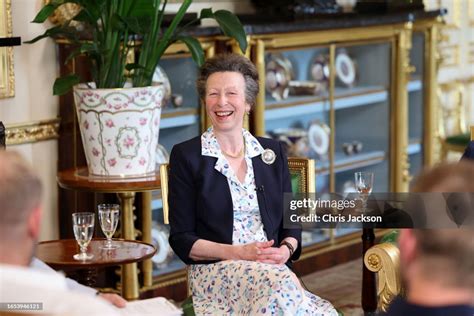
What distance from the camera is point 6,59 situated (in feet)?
14.7

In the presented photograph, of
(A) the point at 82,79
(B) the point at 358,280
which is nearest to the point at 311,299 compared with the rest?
(A) the point at 82,79

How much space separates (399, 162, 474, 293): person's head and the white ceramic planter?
2.77 metres

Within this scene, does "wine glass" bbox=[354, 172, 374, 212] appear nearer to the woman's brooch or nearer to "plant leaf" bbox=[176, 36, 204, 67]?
the woman's brooch

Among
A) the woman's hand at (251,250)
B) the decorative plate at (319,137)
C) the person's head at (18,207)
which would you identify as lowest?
the woman's hand at (251,250)

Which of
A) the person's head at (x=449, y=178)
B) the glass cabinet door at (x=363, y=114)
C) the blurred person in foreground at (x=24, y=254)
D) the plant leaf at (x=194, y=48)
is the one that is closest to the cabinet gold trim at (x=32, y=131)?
the plant leaf at (x=194, y=48)

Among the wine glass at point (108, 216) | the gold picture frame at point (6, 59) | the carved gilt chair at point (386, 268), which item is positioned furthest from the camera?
the gold picture frame at point (6, 59)

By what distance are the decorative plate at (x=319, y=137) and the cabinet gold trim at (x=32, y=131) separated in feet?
5.35

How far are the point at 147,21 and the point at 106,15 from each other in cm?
17

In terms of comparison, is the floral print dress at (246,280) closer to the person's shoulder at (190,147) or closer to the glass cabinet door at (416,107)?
the person's shoulder at (190,147)

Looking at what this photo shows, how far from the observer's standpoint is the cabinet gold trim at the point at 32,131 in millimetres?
4578

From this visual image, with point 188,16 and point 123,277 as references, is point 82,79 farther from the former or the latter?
point 123,277

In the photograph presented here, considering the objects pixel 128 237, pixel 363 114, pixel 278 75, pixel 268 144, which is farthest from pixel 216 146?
pixel 363 114

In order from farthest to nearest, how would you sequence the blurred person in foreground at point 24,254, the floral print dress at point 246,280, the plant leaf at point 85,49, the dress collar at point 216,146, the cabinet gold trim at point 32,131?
the cabinet gold trim at point 32,131, the plant leaf at point 85,49, the dress collar at point 216,146, the floral print dress at point 246,280, the blurred person in foreground at point 24,254

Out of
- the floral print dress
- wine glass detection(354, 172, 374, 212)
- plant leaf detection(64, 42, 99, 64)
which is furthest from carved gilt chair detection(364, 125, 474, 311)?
plant leaf detection(64, 42, 99, 64)
